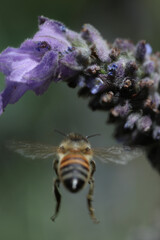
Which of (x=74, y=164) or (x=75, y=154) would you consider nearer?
(x=74, y=164)

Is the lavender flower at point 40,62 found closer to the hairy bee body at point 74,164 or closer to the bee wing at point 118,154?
the hairy bee body at point 74,164

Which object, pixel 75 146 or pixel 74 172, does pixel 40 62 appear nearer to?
pixel 75 146

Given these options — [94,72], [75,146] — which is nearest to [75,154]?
[75,146]

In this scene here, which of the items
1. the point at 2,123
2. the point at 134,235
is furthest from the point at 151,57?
the point at 2,123

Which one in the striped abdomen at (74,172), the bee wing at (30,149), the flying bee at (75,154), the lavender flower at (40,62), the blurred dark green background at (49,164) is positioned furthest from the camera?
the blurred dark green background at (49,164)

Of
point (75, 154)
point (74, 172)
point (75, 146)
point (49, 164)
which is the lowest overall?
point (74, 172)

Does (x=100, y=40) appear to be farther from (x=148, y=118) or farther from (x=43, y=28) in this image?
(x=148, y=118)

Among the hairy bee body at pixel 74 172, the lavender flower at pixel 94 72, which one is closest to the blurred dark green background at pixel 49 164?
the lavender flower at pixel 94 72
